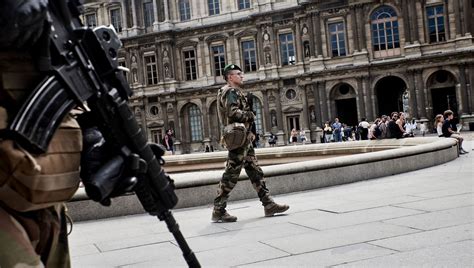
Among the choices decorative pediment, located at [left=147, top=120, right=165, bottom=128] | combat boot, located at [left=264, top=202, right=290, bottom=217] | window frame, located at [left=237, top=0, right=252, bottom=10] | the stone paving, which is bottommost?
the stone paving

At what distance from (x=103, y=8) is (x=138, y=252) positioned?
139 feet

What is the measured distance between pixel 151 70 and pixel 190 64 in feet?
10.6

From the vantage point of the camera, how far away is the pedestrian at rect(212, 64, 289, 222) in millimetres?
6258

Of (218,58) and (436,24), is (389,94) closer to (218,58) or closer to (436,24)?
(436,24)

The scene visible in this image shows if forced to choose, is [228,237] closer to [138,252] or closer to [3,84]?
[138,252]

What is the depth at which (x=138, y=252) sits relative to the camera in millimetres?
5012

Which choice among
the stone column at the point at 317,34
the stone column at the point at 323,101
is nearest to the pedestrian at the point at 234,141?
the stone column at the point at 323,101

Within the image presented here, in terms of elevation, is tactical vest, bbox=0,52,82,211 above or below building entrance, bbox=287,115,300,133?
above

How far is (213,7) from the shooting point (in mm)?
41406

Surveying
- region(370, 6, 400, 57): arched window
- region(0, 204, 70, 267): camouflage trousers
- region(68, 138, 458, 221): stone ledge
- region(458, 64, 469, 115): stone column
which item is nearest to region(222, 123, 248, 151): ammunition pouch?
region(68, 138, 458, 221): stone ledge

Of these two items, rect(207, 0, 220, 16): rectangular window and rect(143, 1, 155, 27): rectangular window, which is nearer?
rect(207, 0, 220, 16): rectangular window

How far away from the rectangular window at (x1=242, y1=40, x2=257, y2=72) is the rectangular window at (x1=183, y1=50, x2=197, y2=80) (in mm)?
4133

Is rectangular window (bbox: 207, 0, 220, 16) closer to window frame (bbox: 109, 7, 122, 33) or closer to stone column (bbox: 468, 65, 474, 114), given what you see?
window frame (bbox: 109, 7, 122, 33)

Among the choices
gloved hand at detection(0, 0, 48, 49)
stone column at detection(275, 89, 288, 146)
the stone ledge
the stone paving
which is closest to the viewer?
gloved hand at detection(0, 0, 48, 49)
